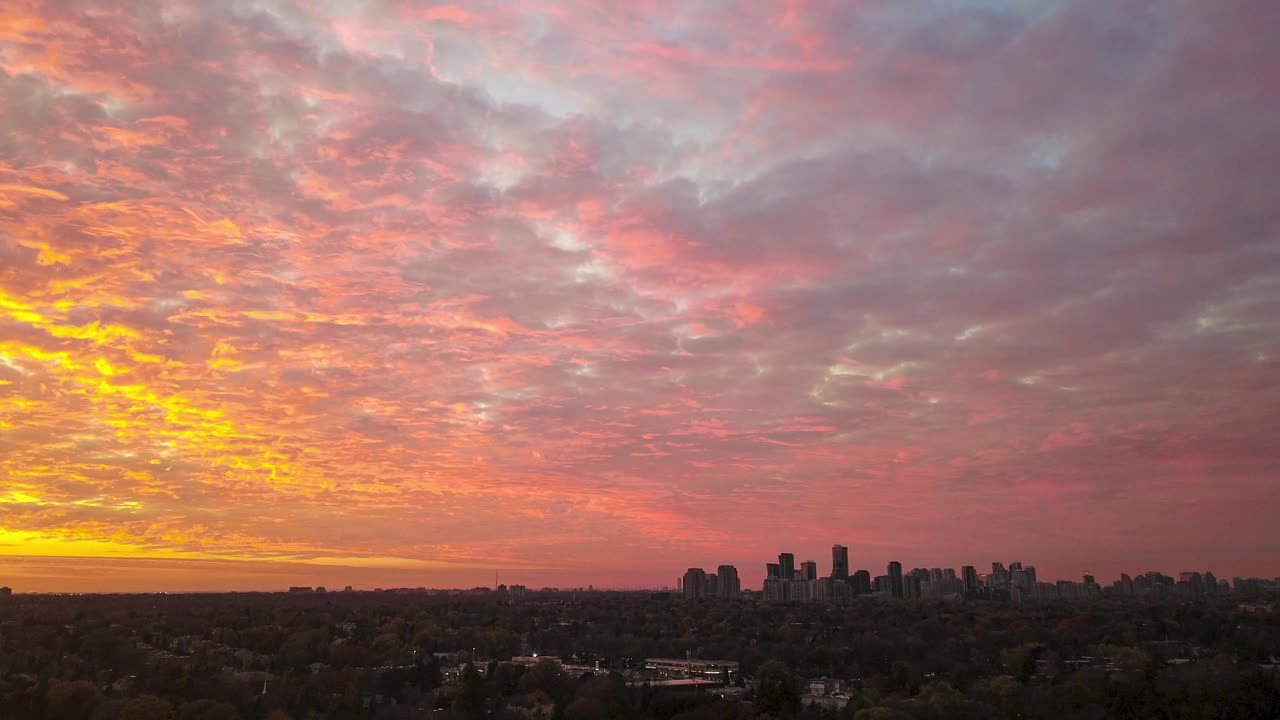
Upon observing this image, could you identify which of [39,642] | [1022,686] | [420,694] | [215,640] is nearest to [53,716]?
[420,694]

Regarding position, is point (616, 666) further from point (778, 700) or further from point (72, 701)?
point (72, 701)

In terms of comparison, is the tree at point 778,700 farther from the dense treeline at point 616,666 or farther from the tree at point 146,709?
the tree at point 146,709

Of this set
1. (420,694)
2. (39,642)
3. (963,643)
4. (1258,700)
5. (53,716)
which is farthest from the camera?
(963,643)

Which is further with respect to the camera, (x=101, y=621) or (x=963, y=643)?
(x=101, y=621)

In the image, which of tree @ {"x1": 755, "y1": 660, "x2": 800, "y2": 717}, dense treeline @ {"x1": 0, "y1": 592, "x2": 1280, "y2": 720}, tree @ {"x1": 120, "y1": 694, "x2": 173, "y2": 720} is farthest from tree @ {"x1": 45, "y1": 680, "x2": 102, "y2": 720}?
tree @ {"x1": 755, "y1": 660, "x2": 800, "y2": 717}

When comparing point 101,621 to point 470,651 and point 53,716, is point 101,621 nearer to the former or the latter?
point 470,651

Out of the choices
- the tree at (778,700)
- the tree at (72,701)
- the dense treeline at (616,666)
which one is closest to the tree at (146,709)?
the dense treeline at (616,666)

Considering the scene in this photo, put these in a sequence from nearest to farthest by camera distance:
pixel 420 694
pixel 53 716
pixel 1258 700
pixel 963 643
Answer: pixel 1258 700 < pixel 53 716 < pixel 420 694 < pixel 963 643

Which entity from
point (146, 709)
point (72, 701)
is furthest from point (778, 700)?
point (72, 701)
